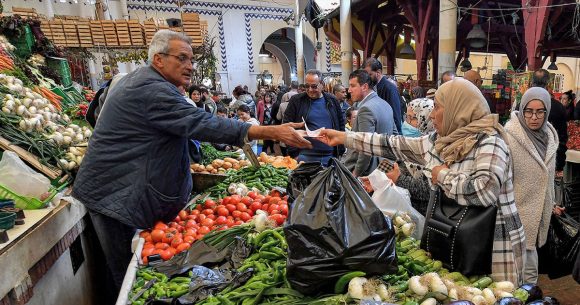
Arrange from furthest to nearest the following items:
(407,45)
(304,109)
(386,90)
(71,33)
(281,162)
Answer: (407,45)
(71,33)
(386,90)
(281,162)
(304,109)

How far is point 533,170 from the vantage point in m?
2.75

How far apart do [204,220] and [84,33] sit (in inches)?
A: 341

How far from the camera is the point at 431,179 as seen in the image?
214cm

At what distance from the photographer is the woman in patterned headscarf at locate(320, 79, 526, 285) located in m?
1.87

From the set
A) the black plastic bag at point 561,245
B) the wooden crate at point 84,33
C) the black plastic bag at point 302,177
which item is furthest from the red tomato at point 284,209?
the wooden crate at point 84,33

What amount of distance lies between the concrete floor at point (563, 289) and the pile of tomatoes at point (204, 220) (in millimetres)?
2712

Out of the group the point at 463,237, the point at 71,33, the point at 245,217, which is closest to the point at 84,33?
the point at 71,33

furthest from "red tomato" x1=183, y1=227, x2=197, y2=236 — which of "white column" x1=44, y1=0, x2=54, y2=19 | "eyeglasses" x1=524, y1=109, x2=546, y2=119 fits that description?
"white column" x1=44, y1=0, x2=54, y2=19

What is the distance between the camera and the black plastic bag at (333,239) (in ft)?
4.84

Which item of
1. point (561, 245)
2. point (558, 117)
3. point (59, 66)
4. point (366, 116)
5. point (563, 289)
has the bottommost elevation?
point (563, 289)

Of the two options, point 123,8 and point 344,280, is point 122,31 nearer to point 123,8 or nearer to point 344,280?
point 123,8

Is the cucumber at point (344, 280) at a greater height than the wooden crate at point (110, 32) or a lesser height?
lesser

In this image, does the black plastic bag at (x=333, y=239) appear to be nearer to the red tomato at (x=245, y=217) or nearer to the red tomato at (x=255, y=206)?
the red tomato at (x=245, y=217)

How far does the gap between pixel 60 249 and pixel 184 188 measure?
100 centimetres
